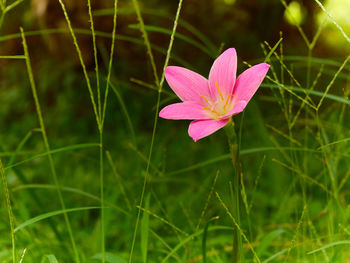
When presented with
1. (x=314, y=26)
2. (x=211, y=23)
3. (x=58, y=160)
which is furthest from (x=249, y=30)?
(x=58, y=160)

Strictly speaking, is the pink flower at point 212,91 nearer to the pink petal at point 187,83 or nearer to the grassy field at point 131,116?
the pink petal at point 187,83

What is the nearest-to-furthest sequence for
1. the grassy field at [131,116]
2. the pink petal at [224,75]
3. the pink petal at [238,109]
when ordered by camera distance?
the pink petal at [238,109], the pink petal at [224,75], the grassy field at [131,116]

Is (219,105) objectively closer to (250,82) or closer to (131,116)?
(250,82)

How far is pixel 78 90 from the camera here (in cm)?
296

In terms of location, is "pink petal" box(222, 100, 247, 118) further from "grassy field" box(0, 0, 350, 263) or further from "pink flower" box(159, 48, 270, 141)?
"grassy field" box(0, 0, 350, 263)

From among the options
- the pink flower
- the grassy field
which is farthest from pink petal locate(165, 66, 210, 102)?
the grassy field

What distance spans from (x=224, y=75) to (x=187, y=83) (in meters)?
0.05

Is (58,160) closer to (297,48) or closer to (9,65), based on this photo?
(9,65)

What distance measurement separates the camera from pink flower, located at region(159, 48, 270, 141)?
701 mm

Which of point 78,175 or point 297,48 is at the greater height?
point 297,48

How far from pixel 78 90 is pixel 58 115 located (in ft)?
0.66

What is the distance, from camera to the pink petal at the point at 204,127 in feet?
2.16

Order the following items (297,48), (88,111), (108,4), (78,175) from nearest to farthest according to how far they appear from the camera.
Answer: (78,175)
(108,4)
(88,111)
(297,48)

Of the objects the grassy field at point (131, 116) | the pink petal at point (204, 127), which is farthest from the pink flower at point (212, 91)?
the grassy field at point (131, 116)
